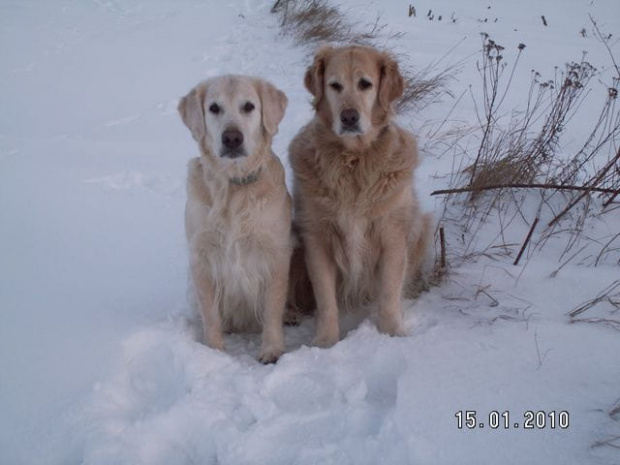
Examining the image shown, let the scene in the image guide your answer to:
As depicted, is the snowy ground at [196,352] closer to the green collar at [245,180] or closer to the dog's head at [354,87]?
the green collar at [245,180]

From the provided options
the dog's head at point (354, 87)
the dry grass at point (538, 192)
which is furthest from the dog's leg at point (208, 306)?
the dry grass at point (538, 192)

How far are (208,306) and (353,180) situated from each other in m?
1.01

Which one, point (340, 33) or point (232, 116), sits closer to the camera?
point (232, 116)

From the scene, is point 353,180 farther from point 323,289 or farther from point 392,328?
point 392,328

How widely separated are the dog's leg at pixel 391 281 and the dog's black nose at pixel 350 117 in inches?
24.6

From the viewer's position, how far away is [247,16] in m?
9.47

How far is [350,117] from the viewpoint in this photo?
260 centimetres

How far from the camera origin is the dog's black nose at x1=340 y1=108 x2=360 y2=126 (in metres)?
2.60

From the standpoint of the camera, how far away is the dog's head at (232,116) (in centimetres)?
249

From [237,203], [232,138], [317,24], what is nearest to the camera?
[232,138]

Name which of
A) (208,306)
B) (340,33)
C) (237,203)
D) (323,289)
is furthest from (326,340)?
(340,33)

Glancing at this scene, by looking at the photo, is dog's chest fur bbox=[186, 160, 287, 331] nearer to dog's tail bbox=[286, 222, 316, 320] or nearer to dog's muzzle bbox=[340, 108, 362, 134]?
dog's tail bbox=[286, 222, 316, 320]

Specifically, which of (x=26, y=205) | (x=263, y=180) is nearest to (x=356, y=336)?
(x=263, y=180)

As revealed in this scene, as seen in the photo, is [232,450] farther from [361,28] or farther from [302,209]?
[361,28]
